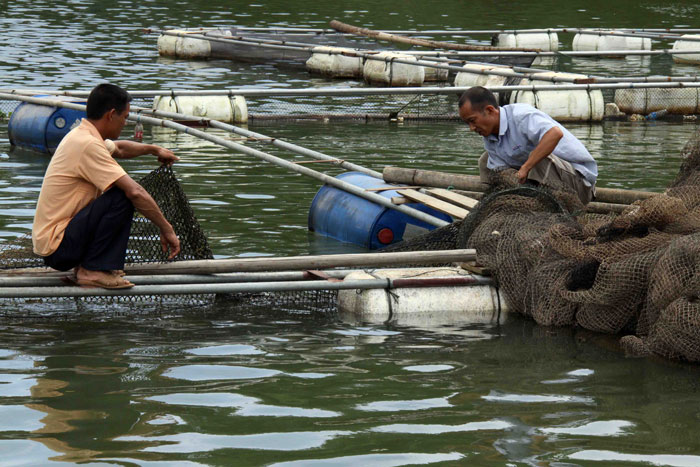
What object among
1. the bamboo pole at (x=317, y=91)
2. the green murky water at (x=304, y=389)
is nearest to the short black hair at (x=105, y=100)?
the green murky water at (x=304, y=389)

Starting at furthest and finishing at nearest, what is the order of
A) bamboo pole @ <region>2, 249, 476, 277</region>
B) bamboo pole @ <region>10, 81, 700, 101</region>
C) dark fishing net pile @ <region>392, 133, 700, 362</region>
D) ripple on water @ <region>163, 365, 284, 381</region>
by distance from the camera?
bamboo pole @ <region>10, 81, 700, 101</region> → bamboo pole @ <region>2, 249, 476, 277</region> → dark fishing net pile @ <region>392, 133, 700, 362</region> → ripple on water @ <region>163, 365, 284, 381</region>

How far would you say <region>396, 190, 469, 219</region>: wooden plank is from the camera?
902cm

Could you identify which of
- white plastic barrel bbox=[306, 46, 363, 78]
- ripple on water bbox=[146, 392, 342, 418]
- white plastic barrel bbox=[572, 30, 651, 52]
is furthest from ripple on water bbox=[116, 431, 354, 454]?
white plastic barrel bbox=[572, 30, 651, 52]

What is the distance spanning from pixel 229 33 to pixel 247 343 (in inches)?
837

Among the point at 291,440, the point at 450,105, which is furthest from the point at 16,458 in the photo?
the point at 450,105

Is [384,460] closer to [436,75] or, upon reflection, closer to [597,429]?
[597,429]

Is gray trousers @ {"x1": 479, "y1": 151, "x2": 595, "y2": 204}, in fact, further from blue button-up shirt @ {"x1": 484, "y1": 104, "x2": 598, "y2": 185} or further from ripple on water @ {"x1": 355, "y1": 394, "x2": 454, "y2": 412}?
ripple on water @ {"x1": 355, "y1": 394, "x2": 454, "y2": 412}

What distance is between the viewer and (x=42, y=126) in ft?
47.4

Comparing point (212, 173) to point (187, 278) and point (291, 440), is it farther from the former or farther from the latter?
point (291, 440)

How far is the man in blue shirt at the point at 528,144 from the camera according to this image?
8.66 meters

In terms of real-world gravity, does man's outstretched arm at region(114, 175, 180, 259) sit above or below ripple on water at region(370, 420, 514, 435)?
above

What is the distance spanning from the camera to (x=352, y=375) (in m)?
6.41

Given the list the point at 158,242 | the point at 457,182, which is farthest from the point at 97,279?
the point at 457,182

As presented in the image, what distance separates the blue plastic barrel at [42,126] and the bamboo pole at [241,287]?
24.6 ft
